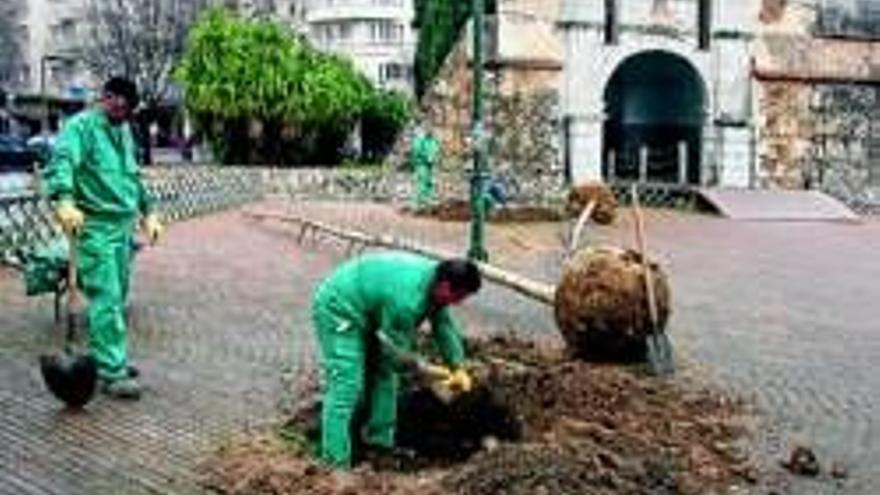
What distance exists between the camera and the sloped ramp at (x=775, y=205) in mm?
32875

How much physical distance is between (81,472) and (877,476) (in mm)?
4505

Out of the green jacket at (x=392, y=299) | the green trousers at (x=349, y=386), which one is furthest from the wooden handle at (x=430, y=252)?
the green trousers at (x=349, y=386)

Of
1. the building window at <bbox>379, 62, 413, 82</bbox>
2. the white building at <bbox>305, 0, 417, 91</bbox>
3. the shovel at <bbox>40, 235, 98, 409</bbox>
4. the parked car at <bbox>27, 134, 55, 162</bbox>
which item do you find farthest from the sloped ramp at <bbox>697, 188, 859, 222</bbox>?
the white building at <bbox>305, 0, 417, 91</bbox>

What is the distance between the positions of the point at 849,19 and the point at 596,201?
15625 millimetres

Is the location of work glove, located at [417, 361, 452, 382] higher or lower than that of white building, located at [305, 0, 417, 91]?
lower

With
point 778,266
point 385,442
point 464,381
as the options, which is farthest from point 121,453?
point 778,266

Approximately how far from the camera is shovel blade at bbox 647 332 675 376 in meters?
12.5

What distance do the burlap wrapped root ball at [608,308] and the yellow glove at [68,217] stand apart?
14.0 feet

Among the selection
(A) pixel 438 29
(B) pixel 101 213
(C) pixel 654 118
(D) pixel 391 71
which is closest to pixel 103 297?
(B) pixel 101 213

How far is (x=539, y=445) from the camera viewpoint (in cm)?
915

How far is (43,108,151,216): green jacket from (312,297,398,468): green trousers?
8.26 feet

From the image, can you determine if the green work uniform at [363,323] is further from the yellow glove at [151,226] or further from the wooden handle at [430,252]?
the yellow glove at [151,226]

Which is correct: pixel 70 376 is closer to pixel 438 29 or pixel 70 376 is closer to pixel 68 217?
pixel 68 217

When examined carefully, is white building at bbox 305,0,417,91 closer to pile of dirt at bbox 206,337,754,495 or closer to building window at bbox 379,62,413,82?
building window at bbox 379,62,413,82
